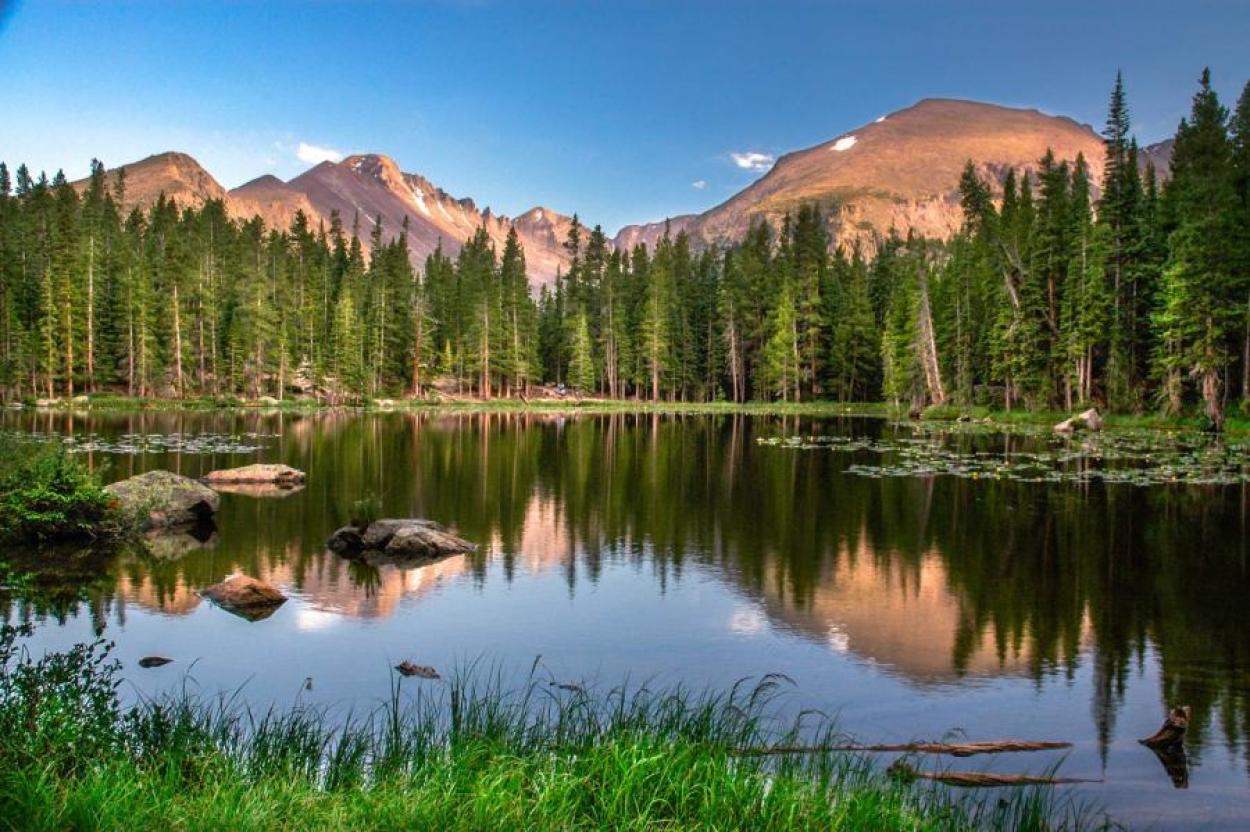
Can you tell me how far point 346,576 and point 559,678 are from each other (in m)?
7.62

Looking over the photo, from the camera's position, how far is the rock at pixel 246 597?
14977 mm

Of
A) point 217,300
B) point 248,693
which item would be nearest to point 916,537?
point 248,693

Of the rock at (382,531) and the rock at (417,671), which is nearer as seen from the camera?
the rock at (417,671)

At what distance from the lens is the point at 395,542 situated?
19938 mm

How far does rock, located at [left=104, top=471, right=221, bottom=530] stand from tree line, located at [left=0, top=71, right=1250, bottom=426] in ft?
166

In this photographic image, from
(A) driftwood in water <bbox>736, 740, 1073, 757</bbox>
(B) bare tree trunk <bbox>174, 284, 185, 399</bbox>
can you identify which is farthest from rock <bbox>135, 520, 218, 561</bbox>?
(B) bare tree trunk <bbox>174, 284, 185, 399</bbox>

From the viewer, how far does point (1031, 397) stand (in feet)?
227

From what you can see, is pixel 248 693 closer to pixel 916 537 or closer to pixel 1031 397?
pixel 916 537

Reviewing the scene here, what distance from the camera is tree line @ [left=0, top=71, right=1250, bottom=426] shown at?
54500mm

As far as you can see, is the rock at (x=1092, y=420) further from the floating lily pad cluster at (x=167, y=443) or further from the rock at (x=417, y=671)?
the rock at (x=417, y=671)

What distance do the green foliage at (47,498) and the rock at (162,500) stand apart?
2.47 ft

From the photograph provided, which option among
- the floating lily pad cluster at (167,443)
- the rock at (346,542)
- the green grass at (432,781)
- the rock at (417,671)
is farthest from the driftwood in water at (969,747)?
the floating lily pad cluster at (167,443)

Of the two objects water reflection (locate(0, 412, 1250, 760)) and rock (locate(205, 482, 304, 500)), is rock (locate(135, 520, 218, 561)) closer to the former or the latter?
water reflection (locate(0, 412, 1250, 760))

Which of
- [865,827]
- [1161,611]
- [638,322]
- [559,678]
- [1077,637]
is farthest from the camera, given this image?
[638,322]
